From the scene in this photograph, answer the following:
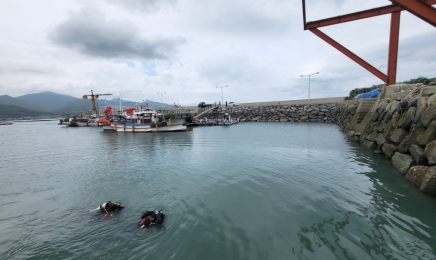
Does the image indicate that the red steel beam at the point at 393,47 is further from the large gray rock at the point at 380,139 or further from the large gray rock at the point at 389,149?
the large gray rock at the point at 389,149

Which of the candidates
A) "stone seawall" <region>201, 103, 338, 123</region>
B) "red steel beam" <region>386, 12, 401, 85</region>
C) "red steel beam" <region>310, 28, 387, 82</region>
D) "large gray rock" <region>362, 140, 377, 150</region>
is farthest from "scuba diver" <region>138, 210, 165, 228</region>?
"stone seawall" <region>201, 103, 338, 123</region>

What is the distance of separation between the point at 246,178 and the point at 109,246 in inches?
253

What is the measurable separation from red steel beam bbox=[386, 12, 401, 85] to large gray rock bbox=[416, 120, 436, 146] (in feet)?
38.9

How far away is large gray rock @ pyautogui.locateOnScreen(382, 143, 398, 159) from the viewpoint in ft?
37.0

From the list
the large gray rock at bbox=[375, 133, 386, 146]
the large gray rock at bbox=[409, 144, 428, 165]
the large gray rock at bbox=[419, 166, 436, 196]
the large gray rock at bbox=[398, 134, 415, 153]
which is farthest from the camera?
the large gray rock at bbox=[375, 133, 386, 146]

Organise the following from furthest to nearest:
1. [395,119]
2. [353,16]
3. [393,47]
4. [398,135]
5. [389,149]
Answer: [353,16]
[393,47]
[389,149]
[395,119]
[398,135]

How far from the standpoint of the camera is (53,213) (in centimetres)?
698

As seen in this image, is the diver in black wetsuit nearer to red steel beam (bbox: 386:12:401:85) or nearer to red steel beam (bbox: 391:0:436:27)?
red steel beam (bbox: 391:0:436:27)

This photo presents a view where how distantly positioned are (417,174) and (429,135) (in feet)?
5.29

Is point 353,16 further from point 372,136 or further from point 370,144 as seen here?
point 370,144

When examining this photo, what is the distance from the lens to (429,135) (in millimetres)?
7707

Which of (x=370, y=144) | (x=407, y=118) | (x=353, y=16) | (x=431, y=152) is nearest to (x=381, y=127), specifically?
(x=370, y=144)

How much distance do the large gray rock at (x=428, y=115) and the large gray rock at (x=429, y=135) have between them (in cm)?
20

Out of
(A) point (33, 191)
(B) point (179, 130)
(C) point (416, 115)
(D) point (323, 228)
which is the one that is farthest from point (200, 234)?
(B) point (179, 130)
